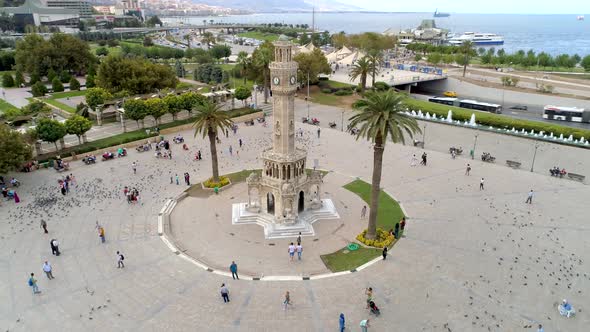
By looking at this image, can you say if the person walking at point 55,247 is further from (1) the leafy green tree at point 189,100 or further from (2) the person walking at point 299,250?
(1) the leafy green tree at point 189,100

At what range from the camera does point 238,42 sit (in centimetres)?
18225

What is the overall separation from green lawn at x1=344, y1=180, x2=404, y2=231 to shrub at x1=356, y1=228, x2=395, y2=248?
5.56 ft

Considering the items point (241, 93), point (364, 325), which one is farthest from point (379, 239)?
point (241, 93)

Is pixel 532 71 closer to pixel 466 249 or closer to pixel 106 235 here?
pixel 466 249

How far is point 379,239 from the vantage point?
30422 millimetres

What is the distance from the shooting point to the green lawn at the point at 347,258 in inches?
1085

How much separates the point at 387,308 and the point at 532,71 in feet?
349

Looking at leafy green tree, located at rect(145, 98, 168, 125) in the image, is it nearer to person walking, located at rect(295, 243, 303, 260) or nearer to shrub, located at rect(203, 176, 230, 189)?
shrub, located at rect(203, 176, 230, 189)

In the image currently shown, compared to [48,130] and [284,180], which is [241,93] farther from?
[284,180]

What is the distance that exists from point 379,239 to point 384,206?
20.1 ft

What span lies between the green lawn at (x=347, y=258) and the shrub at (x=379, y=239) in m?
0.54

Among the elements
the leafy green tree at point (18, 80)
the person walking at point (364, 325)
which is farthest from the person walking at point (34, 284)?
the leafy green tree at point (18, 80)

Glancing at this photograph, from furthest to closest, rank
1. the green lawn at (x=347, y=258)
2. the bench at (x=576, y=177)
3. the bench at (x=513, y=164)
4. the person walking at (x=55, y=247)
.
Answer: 1. the bench at (x=513, y=164)
2. the bench at (x=576, y=177)
3. the person walking at (x=55, y=247)
4. the green lawn at (x=347, y=258)

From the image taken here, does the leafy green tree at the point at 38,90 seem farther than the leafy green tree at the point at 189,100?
Yes
